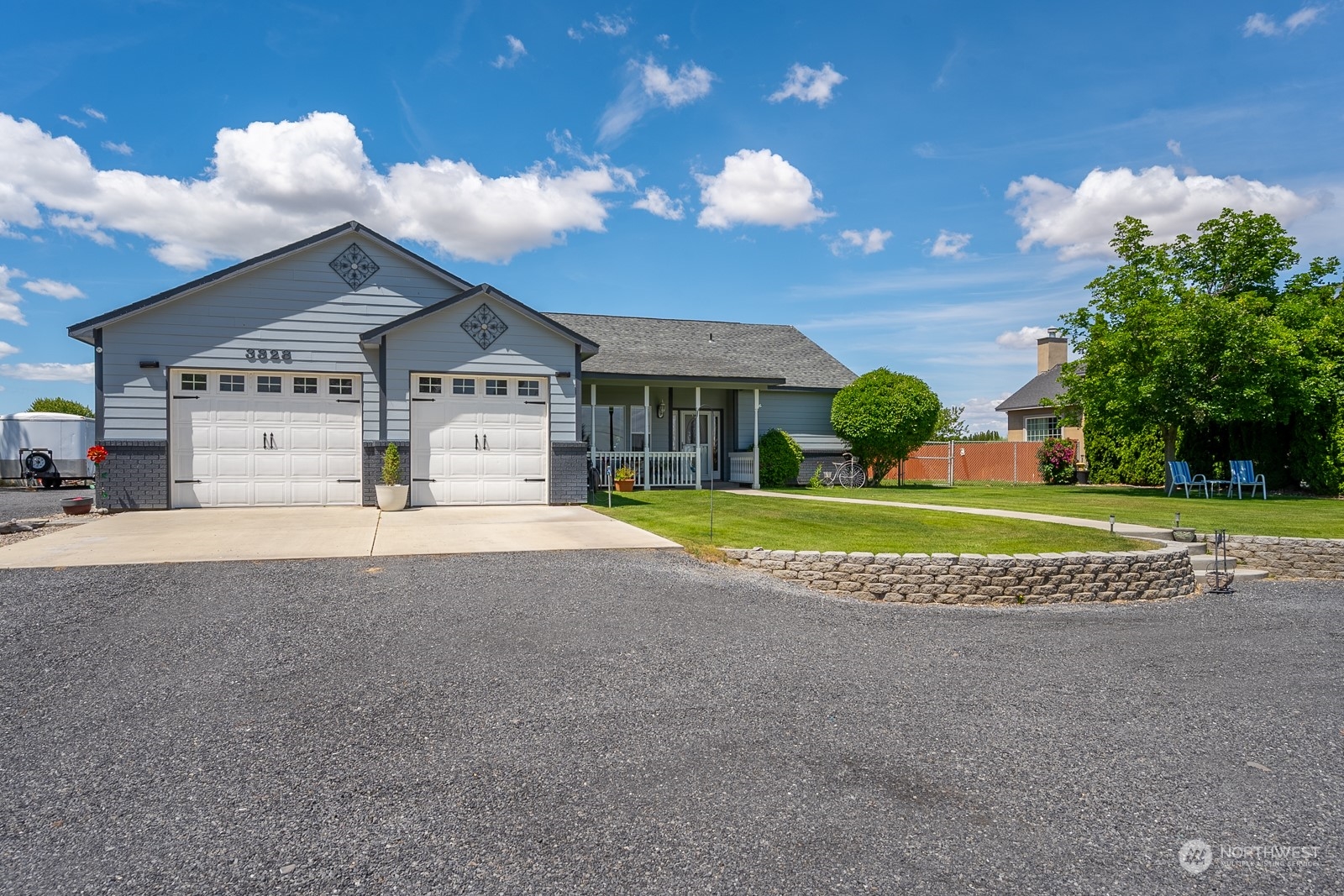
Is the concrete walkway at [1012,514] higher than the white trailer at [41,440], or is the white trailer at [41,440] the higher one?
the white trailer at [41,440]

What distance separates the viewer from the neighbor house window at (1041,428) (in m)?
31.4

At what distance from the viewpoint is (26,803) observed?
3195 millimetres

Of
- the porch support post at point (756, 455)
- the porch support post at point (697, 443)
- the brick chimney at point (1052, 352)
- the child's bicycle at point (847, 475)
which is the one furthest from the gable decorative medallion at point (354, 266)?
the brick chimney at point (1052, 352)

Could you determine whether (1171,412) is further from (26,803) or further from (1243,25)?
(26,803)

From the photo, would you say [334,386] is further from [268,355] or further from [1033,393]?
[1033,393]

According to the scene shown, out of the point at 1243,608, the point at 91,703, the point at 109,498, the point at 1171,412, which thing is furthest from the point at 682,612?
the point at 1171,412

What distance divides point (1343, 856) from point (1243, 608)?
625cm

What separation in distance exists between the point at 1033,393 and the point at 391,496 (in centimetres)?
2915

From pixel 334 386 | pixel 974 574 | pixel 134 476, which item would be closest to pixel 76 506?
pixel 134 476

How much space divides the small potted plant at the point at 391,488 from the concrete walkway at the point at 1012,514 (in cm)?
758

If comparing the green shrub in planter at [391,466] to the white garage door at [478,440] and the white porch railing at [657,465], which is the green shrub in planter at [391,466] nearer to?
the white garage door at [478,440]

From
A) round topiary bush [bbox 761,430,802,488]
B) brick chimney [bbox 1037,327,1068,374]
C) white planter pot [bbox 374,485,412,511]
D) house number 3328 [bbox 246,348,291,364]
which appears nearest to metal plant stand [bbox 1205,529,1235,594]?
round topiary bush [bbox 761,430,802,488]

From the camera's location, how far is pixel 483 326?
45.6 ft

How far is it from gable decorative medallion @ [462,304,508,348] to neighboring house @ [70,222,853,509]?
0.02 meters
